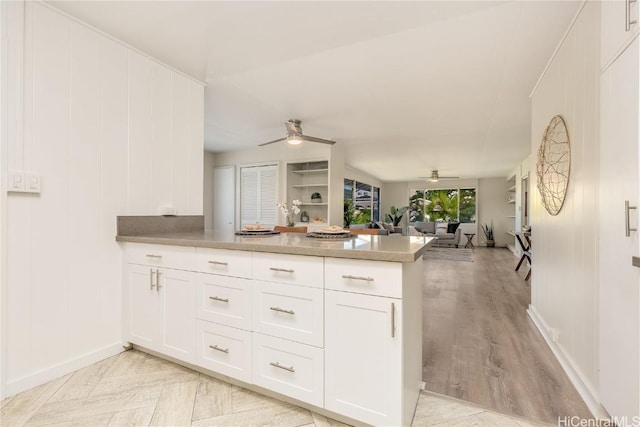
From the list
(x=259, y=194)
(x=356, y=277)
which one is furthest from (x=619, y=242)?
(x=259, y=194)

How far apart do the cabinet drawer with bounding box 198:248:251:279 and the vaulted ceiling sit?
147 cm

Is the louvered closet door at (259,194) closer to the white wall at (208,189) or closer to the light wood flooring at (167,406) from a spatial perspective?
the white wall at (208,189)

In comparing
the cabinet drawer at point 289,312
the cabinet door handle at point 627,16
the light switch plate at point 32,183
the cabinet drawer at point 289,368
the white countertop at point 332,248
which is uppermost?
the cabinet door handle at point 627,16

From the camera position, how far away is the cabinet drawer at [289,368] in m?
1.48

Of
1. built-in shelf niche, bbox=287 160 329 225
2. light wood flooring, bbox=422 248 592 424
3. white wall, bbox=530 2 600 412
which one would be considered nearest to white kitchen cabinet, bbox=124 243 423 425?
light wood flooring, bbox=422 248 592 424

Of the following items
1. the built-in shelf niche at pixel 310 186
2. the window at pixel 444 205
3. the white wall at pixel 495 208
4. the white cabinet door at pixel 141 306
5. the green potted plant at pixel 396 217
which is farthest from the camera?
the window at pixel 444 205

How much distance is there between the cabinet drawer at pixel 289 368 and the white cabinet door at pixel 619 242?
1322mm

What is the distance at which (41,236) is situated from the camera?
1812 mm

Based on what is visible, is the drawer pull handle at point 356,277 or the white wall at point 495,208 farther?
the white wall at point 495,208

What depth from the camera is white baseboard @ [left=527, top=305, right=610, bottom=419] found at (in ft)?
5.08

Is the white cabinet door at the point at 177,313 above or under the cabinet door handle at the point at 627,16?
under

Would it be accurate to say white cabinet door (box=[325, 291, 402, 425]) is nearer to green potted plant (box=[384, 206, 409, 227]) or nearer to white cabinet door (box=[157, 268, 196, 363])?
white cabinet door (box=[157, 268, 196, 363])

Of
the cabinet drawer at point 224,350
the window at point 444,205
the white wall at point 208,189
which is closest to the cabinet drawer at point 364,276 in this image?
the cabinet drawer at point 224,350

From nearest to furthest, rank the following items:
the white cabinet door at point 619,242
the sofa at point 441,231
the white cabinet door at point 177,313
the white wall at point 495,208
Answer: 1. the white cabinet door at point 619,242
2. the white cabinet door at point 177,313
3. the sofa at point 441,231
4. the white wall at point 495,208
